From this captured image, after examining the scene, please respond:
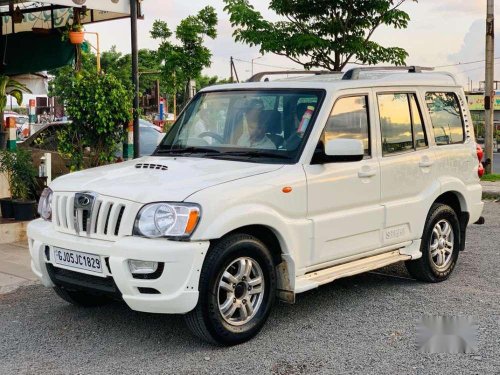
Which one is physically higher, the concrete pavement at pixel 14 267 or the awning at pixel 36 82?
the awning at pixel 36 82

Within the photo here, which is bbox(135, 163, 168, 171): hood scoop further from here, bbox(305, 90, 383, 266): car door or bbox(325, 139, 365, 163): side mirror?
bbox(325, 139, 365, 163): side mirror

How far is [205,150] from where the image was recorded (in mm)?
5555

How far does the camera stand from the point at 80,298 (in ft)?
18.3

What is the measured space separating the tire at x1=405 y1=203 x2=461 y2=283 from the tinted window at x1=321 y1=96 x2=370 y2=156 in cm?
113

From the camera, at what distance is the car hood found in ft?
14.7

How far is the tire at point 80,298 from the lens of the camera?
18.0ft

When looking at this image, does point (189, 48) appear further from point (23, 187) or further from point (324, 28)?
point (23, 187)

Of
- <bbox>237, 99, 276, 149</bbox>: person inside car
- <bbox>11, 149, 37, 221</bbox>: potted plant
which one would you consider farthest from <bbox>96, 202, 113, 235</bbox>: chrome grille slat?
<bbox>11, 149, 37, 221</bbox>: potted plant

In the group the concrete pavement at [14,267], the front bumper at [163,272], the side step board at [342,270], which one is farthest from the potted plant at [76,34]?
the front bumper at [163,272]

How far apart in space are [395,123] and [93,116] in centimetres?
458

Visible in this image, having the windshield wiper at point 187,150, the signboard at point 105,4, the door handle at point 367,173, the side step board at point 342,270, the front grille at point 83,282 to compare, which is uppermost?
the signboard at point 105,4

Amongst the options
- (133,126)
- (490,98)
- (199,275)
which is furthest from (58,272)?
(490,98)

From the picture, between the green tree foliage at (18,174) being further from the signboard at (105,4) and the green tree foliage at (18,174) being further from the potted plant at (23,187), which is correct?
the signboard at (105,4)

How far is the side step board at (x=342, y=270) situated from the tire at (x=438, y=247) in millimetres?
311
